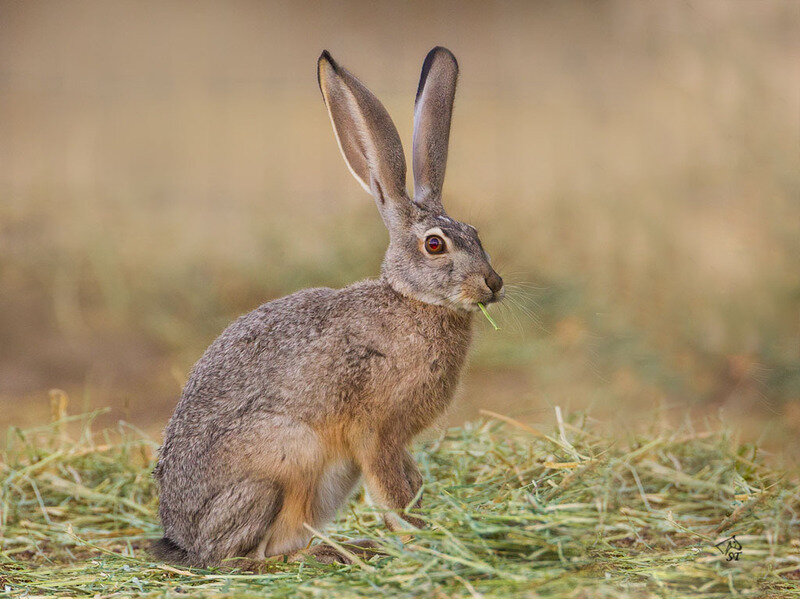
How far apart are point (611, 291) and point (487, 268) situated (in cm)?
316

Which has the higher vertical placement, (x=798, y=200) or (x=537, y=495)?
(x=798, y=200)

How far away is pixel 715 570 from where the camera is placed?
324 centimetres

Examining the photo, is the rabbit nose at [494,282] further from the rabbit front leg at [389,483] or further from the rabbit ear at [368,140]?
the rabbit front leg at [389,483]

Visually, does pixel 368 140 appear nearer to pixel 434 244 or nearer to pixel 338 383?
pixel 434 244

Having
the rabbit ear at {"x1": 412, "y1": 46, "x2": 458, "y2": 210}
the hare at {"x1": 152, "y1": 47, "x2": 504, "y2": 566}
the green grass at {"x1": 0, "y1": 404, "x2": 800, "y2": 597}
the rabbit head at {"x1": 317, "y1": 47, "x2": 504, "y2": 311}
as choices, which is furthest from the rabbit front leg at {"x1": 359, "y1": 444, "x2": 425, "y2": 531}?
the rabbit ear at {"x1": 412, "y1": 46, "x2": 458, "y2": 210}

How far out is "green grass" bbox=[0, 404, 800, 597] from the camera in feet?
10.0

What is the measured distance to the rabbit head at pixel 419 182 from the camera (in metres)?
3.68

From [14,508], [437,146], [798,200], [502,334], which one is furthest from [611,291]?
[14,508]

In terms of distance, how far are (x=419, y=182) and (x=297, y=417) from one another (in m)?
1.04

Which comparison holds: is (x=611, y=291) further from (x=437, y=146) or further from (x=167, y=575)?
(x=167, y=575)
